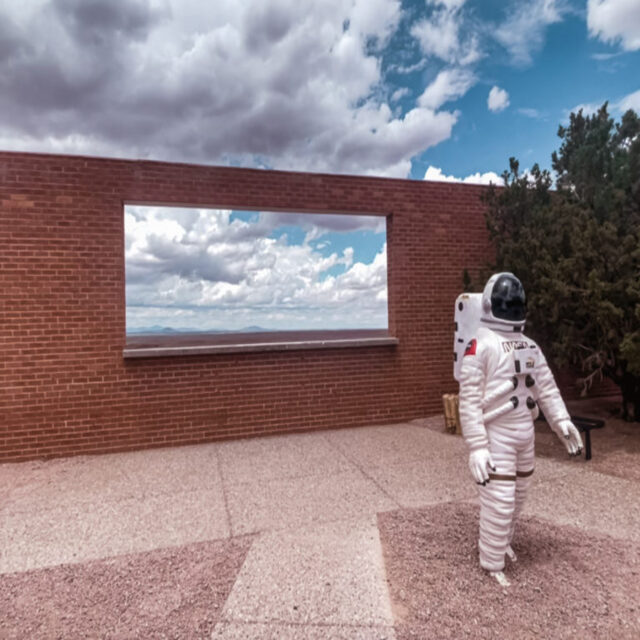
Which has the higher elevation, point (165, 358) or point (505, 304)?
point (505, 304)

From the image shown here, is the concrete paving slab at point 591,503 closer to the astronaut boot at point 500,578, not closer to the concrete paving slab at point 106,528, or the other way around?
the astronaut boot at point 500,578

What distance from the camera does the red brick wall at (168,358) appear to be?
6270 mm

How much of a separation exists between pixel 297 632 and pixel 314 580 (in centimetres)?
51

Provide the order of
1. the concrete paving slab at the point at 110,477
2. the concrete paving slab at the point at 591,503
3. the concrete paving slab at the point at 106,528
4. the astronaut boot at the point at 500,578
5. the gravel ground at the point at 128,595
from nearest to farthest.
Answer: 1. the gravel ground at the point at 128,595
2. the astronaut boot at the point at 500,578
3. the concrete paving slab at the point at 106,528
4. the concrete paving slab at the point at 591,503
5. the concrete paving slab at the point at 110,477

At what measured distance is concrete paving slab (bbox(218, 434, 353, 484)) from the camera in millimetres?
5566

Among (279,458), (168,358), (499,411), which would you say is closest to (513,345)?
(499,411)

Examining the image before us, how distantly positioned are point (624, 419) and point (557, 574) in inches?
209

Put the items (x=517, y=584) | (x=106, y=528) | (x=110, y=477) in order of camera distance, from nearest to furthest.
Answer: (x=517, y=584), (x=106, y=528), (x=110, y=477)

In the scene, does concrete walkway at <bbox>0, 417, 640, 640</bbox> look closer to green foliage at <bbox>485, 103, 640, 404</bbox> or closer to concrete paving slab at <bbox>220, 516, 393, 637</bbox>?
concrete paving slab at <bbox>220, 516, 393, 637</bbox>

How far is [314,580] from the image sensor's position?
3168 mm

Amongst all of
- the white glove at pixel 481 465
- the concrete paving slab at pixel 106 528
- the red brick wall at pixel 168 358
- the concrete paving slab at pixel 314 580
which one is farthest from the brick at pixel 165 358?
the white glove at pixel 481 465

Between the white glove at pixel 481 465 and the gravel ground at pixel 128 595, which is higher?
the white glove at pixel 481 465

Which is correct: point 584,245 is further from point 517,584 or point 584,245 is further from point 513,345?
point 517,584

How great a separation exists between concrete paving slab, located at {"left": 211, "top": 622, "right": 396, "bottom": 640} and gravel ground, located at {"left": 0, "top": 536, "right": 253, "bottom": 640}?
0.43 feet
